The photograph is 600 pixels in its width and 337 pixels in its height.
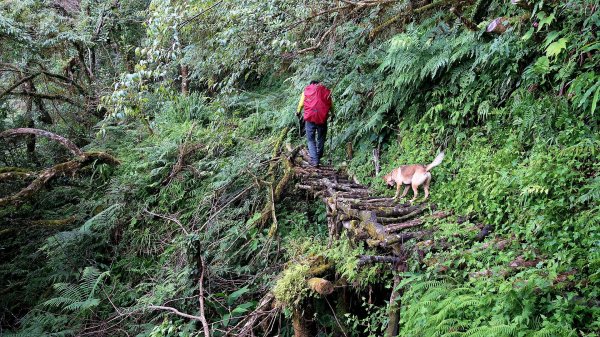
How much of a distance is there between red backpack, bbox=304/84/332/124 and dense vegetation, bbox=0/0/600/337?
0.82 meters

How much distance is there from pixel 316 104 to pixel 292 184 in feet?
5.14

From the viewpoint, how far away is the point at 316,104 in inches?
279

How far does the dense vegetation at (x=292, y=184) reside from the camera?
3.42 m

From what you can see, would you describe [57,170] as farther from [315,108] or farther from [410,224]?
[410,224]

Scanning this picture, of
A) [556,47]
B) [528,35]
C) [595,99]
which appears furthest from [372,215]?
[528,35]

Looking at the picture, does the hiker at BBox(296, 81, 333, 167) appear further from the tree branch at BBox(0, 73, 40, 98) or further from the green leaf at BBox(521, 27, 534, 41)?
the tree branch at BBox(0, 73, 40, 98)

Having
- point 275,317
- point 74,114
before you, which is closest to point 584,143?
point 275,317

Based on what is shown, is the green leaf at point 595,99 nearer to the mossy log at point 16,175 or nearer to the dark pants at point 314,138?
the dark pants at point 314,138

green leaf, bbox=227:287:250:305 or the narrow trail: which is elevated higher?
the narrow trail

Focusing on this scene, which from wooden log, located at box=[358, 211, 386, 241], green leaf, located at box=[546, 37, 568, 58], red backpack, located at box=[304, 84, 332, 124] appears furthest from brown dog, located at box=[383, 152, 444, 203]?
red backpack, located at box=[304, 84, 332, 124]

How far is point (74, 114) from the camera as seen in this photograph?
1273 cm

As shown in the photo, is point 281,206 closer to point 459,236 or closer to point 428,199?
Answer: point 428,199

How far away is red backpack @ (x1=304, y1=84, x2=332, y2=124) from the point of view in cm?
711

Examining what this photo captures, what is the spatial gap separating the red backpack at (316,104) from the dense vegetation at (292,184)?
0.82 m
